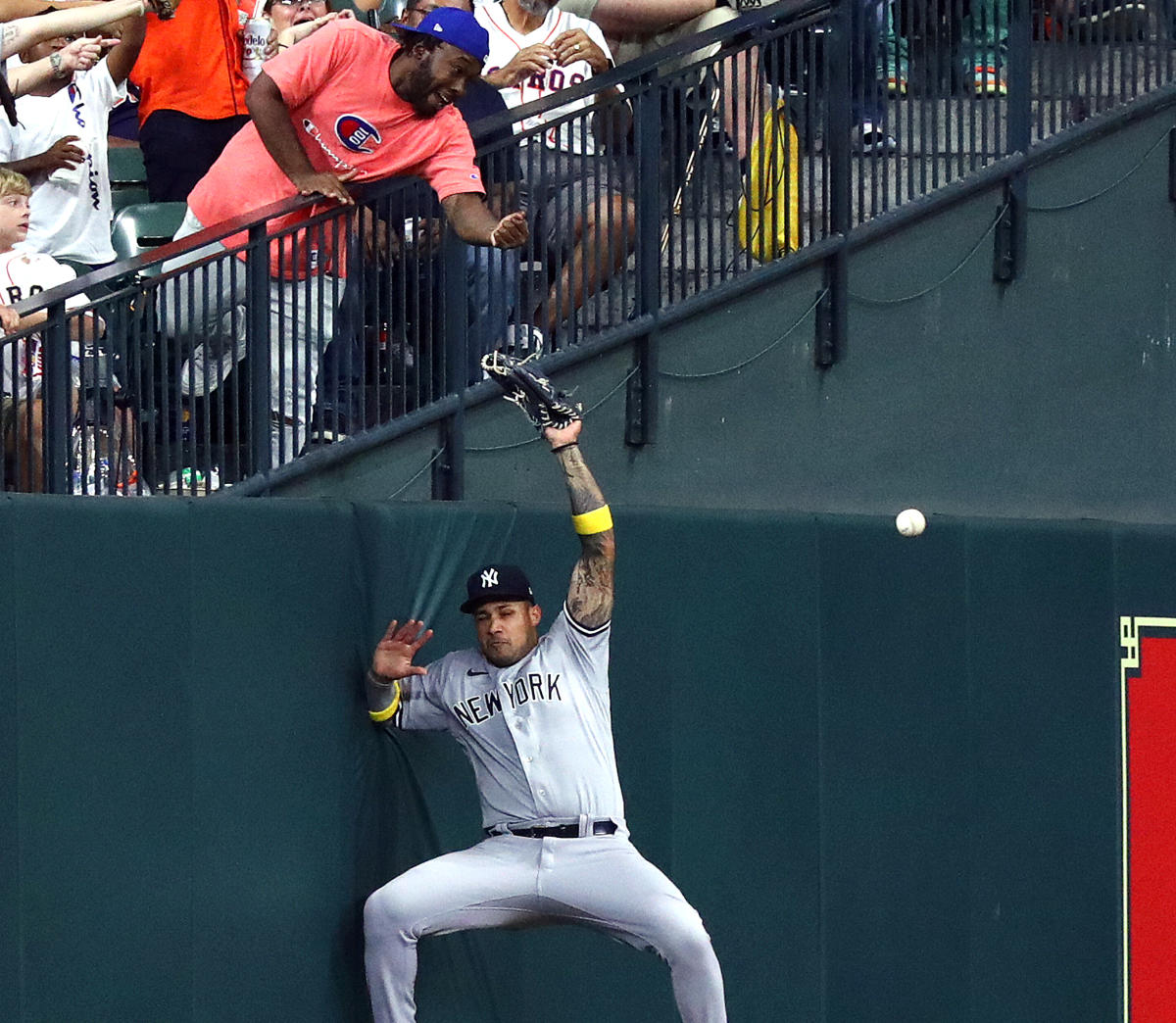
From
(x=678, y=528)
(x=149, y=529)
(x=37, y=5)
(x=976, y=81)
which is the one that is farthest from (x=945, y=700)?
(x=37, y=5)

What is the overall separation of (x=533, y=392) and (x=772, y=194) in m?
2.59

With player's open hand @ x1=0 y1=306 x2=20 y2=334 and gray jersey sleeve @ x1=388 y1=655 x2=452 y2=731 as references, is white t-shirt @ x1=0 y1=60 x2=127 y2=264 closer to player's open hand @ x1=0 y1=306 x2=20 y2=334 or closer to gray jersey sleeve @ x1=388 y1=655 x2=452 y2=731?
player's open hand @ x1=0 y1=306 x2=20 y2=334

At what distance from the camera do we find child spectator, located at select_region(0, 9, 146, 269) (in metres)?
9.26

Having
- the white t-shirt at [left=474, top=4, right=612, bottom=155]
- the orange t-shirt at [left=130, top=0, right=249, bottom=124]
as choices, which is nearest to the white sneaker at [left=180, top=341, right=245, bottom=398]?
the white t-shirt at [left=474, top=4, right=612, bottom=155]

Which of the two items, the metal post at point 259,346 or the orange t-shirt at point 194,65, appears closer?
the metal post at point 259,346

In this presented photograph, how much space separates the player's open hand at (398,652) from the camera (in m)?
6.69

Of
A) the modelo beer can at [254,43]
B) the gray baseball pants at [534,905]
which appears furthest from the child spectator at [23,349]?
the modelo beer can at [254,43]

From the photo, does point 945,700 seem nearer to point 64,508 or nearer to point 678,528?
point 678,528

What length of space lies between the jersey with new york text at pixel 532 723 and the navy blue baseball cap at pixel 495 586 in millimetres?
186

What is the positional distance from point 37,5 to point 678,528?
407cm

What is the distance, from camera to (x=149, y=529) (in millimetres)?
6164

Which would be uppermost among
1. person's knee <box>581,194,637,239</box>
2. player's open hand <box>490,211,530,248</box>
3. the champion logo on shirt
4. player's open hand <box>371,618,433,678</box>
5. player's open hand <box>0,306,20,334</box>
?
the champion logo on shirt

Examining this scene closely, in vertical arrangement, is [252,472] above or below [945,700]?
above

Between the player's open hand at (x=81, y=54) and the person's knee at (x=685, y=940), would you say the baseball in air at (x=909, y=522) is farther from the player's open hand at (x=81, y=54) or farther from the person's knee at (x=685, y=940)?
the player's open hand at (x=81, y=54)
